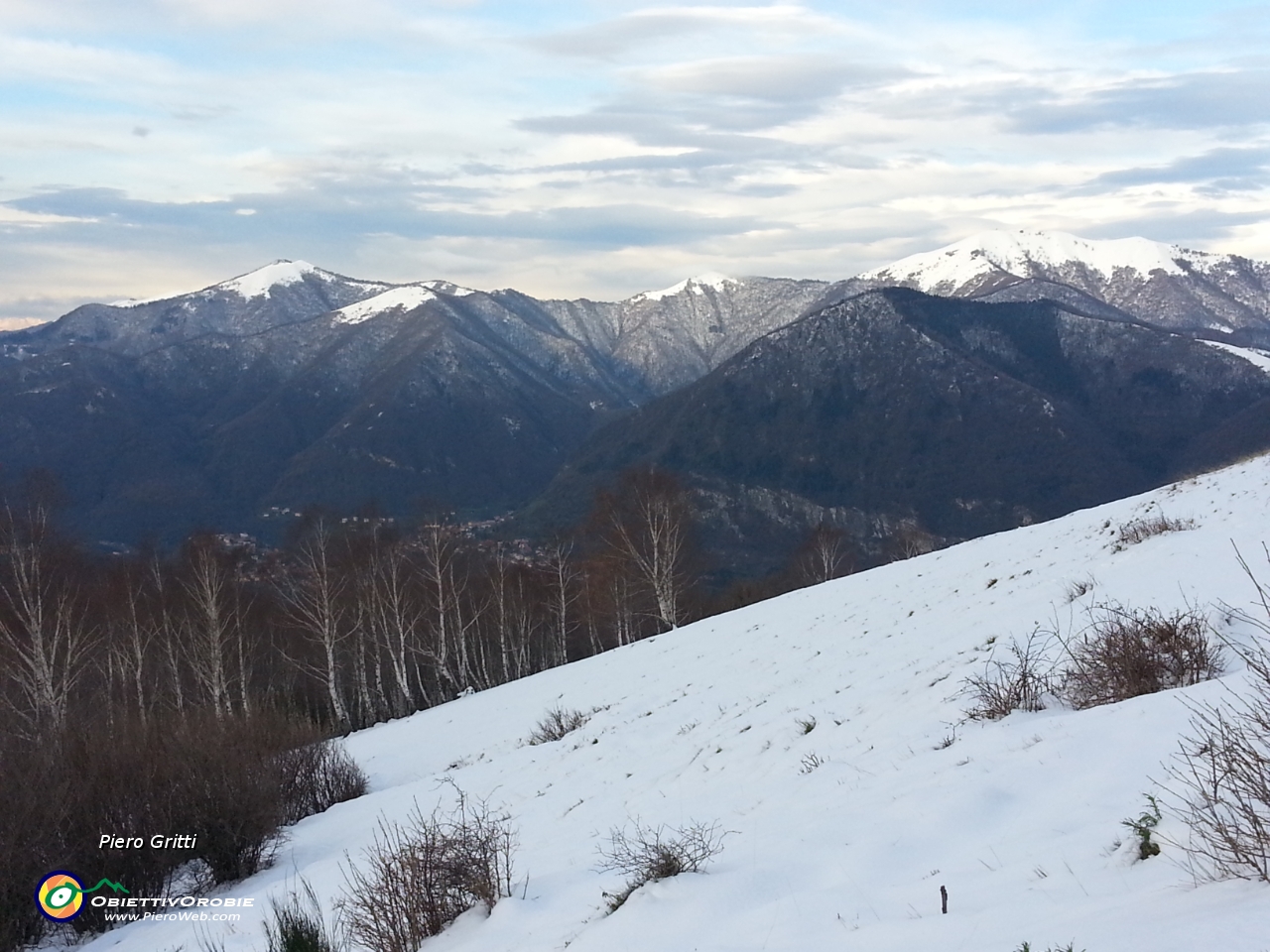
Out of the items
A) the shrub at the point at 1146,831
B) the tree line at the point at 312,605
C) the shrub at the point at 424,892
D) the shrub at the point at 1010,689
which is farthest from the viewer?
the tree line at the point at 312,605

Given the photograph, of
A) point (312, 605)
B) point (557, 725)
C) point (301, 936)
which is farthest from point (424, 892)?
point (312, 605)

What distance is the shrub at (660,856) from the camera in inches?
239

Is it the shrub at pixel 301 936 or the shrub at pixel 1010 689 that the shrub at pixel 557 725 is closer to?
the shrub at pixel 1010 689

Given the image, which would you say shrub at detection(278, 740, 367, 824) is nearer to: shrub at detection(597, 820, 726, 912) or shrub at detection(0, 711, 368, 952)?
shrub at detection(0, 711, 368, 952)

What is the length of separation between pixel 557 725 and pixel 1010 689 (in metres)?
10.5

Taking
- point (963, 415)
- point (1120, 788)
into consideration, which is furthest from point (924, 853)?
point (963, 415)

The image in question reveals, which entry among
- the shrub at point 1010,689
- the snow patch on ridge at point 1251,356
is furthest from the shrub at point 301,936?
the snow patch on ridge at point 1251,356

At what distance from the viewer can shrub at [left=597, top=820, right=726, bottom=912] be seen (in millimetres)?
6066

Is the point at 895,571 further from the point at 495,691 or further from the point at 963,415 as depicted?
the point at 963,415

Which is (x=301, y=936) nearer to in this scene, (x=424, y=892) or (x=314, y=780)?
(x=424, y=892)

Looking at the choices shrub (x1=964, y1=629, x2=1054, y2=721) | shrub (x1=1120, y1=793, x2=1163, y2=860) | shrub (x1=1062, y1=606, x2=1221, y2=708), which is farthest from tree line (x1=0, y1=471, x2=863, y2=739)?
shrub (x1=1120, y1=793, x2=1163, y2=860)

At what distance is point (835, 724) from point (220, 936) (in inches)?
265

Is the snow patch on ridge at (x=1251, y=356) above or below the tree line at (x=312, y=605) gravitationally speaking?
above

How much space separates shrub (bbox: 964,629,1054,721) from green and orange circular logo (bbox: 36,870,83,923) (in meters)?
10.2
